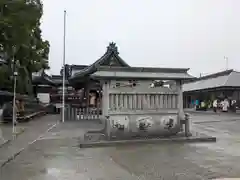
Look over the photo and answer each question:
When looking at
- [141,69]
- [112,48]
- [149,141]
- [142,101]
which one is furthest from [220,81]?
[149,141]

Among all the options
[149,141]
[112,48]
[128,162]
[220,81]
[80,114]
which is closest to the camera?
[128,162]

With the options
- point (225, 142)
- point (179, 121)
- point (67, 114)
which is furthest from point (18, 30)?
point (67, 114)

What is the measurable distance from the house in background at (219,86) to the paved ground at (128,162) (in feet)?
89.2

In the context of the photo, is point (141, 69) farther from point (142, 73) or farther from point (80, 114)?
point (80, 114)

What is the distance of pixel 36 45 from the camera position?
95.7 ft

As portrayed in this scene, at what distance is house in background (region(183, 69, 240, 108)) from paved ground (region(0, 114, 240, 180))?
27.2m

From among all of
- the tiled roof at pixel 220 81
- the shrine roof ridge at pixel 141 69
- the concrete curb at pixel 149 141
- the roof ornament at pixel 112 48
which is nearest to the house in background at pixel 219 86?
the tiled roof at pixel 220 81

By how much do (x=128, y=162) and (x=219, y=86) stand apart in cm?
3447

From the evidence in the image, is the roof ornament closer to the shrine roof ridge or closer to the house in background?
the house in background

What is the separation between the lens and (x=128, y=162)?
8875 mm

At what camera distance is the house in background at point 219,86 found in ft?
132

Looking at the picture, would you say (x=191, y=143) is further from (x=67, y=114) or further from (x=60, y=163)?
(x=67, y=114)

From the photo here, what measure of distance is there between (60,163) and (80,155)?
1207 millimetres

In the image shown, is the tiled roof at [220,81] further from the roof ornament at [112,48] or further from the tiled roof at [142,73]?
the tiled roof at [142,73]
